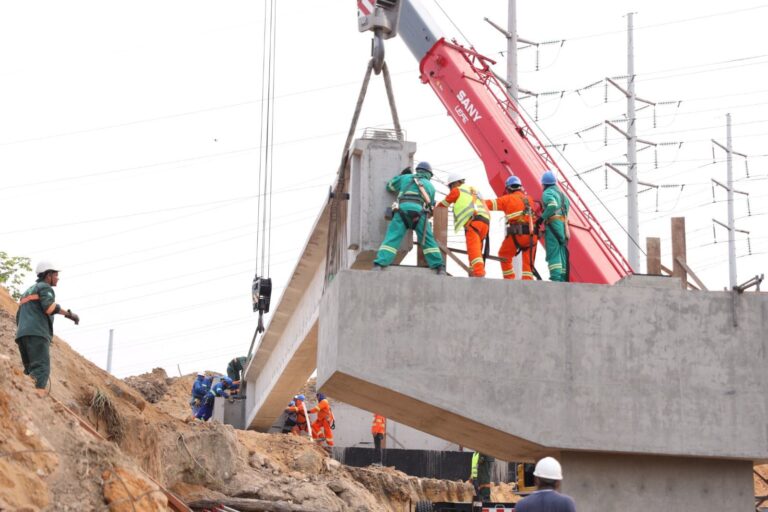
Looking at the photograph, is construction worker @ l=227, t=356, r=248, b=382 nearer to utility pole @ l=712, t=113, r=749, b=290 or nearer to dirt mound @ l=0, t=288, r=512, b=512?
dirt mound @ l=0, t=288, r=512, b=512

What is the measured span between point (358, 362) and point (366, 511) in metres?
8.19

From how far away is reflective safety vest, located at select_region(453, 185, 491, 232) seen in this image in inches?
507

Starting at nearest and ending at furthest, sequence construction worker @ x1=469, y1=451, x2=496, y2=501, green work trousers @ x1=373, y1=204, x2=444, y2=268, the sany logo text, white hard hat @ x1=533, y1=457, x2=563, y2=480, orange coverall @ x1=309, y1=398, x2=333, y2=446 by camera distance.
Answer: white hard hat @ x1=533, y1=457, x2=563, y2=480 → green work trousers @ x1=373, y1=204, x2=444, y2=268 → construction worker @ x1=469, y1=451, x2=496, y2=501 → the sany logo text → orange coverall @ x1=309, y1=398, x2=333, y2=446

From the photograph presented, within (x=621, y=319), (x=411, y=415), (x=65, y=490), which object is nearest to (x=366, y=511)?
(x=411, y=415)

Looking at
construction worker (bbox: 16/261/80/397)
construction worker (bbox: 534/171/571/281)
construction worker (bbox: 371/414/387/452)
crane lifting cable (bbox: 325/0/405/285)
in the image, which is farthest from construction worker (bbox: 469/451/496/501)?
construction worker (bbox: 371/414/387/452)

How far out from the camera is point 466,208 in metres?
12.9

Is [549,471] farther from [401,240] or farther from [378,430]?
[378,430]

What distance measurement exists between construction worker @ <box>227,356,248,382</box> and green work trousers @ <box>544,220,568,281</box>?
16948mm

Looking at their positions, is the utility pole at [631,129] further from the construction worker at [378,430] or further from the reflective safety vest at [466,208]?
the reflective safety vest at [466,208]

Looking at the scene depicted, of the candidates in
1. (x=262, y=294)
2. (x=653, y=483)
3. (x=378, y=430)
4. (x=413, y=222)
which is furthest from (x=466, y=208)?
(x=378, y=430)

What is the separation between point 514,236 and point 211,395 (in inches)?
629

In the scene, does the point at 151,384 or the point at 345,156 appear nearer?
the point at 345,156

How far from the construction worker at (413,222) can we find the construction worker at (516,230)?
1.18 metres

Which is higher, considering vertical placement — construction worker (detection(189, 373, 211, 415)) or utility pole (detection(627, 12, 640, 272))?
utility pole (detection(627, 12, 640, 272))
